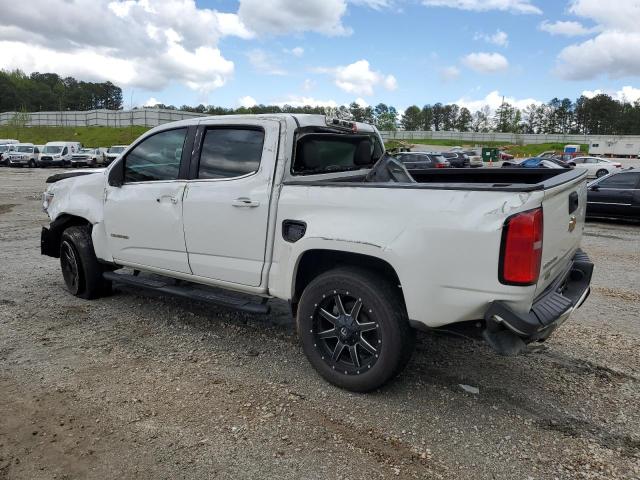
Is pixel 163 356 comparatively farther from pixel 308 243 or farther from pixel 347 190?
pixel 347 190

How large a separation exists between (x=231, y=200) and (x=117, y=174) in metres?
1.64

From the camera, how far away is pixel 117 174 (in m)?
4.81

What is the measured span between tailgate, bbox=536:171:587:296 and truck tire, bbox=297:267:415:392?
0.87 meters

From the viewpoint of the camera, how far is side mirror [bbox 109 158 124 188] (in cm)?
479

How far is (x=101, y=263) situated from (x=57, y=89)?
137 meters

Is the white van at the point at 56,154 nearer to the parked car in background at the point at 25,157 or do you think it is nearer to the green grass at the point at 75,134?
the parked car in background at the point at 25,157

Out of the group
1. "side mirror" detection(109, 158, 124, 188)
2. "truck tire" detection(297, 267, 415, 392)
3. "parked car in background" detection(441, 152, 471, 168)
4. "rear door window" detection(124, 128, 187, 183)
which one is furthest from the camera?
"parked car in background" detection(441, 152, 471, 168)

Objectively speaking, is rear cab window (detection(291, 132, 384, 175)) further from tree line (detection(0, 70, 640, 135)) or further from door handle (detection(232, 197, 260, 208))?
tree line (detection(0, 70, 640, 135))

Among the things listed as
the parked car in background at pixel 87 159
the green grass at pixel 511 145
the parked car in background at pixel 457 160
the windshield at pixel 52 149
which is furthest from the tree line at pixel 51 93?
the parked car in background at pixel 457 160

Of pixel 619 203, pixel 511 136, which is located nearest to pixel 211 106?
pixel 511 136

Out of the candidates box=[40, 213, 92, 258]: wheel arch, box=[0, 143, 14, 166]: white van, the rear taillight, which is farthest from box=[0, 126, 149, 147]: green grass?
the rear taillight

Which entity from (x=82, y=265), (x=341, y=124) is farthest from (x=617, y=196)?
(x=82, y=265)

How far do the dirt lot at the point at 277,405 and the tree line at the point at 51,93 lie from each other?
328 ft

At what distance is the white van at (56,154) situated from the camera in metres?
38.4
